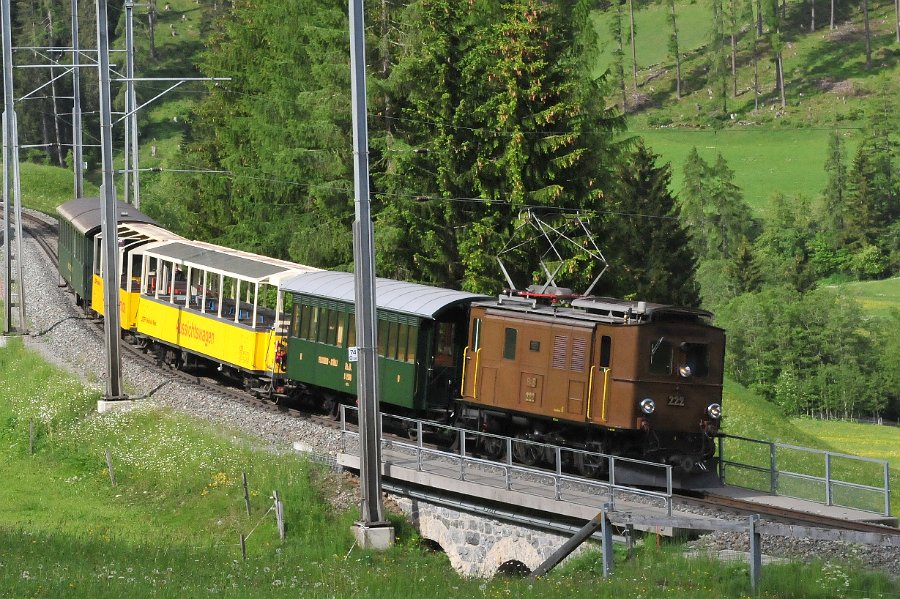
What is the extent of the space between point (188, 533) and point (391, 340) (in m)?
5.65

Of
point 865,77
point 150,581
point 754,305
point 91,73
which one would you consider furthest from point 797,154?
point 150,581

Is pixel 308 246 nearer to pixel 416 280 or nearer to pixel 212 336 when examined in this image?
pixel 416 280

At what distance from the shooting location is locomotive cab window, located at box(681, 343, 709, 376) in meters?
22.8

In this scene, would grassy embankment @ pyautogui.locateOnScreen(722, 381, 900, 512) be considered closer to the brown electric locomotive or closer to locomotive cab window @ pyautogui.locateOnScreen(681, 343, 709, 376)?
the brown electric locomotive

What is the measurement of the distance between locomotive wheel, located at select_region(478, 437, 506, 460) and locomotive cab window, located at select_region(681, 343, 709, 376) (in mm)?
3896

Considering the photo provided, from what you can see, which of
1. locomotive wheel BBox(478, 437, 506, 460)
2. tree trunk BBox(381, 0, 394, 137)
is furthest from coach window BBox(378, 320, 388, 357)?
tree trunk BBox(381, 0, 394, 137)

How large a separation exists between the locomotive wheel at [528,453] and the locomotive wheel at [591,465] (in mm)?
753

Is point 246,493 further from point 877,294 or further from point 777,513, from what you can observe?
point 877,294

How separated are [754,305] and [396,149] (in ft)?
173

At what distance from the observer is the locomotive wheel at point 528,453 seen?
77.3 ft

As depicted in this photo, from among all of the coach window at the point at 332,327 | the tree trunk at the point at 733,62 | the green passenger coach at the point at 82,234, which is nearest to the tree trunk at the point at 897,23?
the tree trunk at the point at 733,62

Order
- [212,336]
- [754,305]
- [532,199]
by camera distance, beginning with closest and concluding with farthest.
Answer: [212,336] < [532,199] < [754,305]

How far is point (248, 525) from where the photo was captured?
80.3 feet

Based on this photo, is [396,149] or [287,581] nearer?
[287,581]
